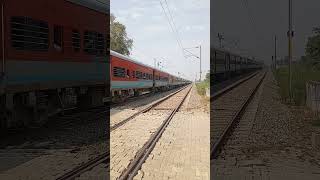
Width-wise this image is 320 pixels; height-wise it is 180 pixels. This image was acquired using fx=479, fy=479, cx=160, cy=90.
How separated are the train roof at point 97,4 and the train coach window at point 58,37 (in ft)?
3.50

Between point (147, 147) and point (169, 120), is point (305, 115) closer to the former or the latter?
point (169, 120)

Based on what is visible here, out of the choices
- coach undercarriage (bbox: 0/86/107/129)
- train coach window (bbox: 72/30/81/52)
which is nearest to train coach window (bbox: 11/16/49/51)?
coach undercarriage (bbox: 0/86/107/129)

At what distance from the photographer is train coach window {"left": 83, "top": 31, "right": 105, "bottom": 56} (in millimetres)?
13852

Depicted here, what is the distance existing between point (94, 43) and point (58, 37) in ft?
7.67

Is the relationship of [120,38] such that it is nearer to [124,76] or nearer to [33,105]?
[124,76]

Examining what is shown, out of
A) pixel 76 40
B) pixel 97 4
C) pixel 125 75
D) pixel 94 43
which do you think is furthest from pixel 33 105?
pixel 125 75

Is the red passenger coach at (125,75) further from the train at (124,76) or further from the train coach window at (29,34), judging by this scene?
the train coach window at (29,34)

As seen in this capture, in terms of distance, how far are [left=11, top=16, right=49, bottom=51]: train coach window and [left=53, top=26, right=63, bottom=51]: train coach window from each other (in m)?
0.57

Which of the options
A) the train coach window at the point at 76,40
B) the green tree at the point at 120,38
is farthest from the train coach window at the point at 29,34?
the green tree at the point at 120,38

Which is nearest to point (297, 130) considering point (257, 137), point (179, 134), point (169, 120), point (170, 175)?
point (257, 137)

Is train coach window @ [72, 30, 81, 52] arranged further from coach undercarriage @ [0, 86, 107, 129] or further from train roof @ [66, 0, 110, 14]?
coach undercarriage @ [0, 86, 107, 129]

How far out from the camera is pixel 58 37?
1217cm

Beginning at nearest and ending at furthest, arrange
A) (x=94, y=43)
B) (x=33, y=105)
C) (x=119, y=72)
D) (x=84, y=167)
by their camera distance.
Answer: (x=84, y=167) < (x=33, y=105) < (x=94, y=43) < (x=119, y=72)

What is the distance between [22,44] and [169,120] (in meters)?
6.52
